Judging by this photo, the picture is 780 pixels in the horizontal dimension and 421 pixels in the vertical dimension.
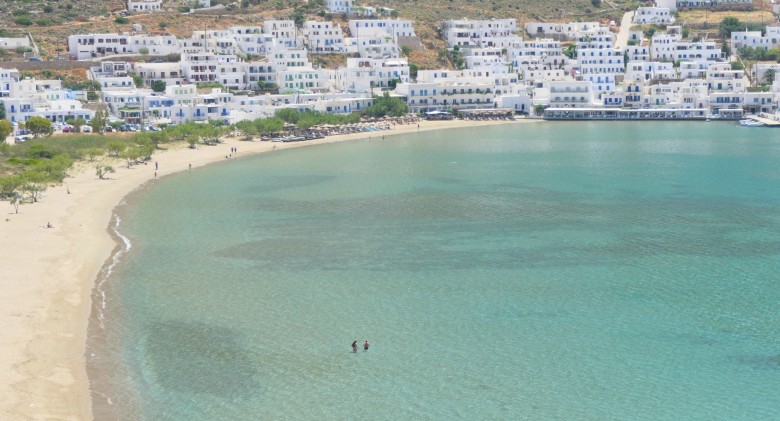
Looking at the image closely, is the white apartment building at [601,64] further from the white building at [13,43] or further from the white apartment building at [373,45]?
the white building at [13,43]

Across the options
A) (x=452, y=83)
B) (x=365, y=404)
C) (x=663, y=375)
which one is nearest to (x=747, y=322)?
(x=663, y=375)

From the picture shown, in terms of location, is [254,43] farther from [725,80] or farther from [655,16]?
[655,16]

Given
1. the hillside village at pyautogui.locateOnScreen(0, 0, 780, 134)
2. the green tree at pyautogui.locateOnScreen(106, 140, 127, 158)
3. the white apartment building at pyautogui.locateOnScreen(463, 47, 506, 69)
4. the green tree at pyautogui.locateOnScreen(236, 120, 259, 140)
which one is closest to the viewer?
the green tree at pyautogui.locateOnScreen(106, 140, 127, 158)

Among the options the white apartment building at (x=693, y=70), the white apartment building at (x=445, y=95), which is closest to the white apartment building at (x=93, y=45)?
the white apartment building at (x=445, y=95)

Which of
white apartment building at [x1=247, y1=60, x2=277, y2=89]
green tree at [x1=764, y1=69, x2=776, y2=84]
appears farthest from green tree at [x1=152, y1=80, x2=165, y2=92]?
green tree at [x1=764, y1=69, x2=776, y2=84]

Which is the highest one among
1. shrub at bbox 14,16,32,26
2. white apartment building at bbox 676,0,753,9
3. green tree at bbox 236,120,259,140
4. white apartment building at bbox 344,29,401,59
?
shrub at bbox 14,16,32,26

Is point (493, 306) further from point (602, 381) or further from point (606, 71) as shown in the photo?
point (606, 71)

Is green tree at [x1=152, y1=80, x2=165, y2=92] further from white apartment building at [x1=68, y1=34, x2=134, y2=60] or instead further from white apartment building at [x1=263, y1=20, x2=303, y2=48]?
white apartment building at [x1=263, y1=20, x2=303, y2=48]
